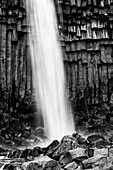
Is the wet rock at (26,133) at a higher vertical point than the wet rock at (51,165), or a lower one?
lower

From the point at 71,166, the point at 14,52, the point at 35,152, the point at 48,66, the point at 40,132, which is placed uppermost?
the point at 14,52

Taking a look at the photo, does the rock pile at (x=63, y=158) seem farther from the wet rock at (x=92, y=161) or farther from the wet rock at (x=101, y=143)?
the wet rock at (x=101, y=143)

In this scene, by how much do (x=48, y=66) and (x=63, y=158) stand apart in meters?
7.36

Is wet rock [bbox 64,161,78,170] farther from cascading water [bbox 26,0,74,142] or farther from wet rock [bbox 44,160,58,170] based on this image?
cascading water [bbox 26,0,74,142]

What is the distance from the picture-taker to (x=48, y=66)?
667 inches

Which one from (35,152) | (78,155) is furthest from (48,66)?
(78,155)

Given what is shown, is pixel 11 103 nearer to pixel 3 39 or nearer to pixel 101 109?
pixel 3 39

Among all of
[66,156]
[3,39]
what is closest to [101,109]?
[3,39]

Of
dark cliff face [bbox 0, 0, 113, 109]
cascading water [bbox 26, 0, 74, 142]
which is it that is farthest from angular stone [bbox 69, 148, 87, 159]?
dark cliff face [bbox 0, 0, 113, 109]

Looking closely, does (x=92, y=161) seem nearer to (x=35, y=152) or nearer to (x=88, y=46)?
(x=35, y=152)

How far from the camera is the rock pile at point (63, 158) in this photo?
9.78m

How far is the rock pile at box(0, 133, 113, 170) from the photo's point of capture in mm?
9781

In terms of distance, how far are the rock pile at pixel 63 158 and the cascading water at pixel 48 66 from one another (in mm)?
3989

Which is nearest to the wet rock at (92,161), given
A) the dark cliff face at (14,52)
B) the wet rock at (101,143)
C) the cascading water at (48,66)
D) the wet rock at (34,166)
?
the wet rock at (34,166)
